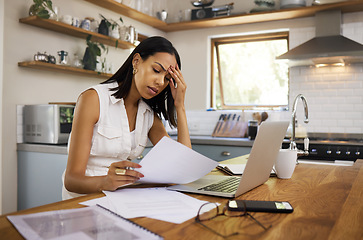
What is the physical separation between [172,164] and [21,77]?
7.79 feet

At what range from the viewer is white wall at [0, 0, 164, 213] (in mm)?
2928

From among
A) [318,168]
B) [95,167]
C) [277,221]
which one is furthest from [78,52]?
[277,221]

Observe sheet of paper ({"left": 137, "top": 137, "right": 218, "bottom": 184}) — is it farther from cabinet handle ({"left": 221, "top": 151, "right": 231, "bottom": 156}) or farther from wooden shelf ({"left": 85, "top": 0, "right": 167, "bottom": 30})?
wooden shelf ({"left": 85, "top": 0, "right": 167, "bottom": 30})

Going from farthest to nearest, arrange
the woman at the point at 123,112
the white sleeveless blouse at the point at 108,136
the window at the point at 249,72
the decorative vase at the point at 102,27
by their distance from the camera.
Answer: the window at the point at 249,72
the decorative vase at the point at 102,27
the white sleeveless blouse at the point at 108,136
the woman at the point at 123,112

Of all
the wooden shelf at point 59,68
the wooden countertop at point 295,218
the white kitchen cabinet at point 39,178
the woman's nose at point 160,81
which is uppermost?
the wooden shelf at point 59,68

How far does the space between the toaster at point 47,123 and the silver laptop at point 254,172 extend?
1.86 m

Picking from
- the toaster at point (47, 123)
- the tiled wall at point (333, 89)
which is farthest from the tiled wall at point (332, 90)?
the toaster at point (47, 123)

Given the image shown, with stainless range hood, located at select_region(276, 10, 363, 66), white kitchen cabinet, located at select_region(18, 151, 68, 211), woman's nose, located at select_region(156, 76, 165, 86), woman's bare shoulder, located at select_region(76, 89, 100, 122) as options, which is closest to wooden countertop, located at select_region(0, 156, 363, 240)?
woman's bare shoulder, located at select_region(76, 89, 100, 122)

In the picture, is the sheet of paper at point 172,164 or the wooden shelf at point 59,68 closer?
the sheet of paper at point 172,164

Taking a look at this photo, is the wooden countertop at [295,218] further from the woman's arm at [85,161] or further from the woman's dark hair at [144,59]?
the woman's dark hair at [144,59]

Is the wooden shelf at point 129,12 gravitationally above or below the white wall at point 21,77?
above

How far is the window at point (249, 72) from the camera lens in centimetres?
456

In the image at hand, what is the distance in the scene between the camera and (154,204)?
995 mm

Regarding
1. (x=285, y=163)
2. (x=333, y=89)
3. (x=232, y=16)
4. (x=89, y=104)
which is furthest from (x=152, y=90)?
(x=333, y=89)
